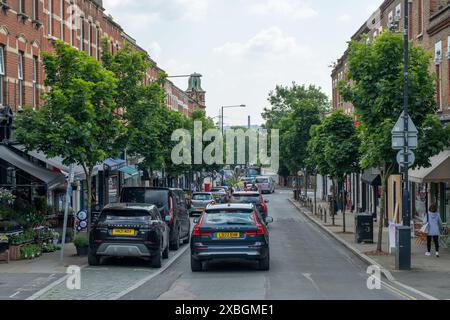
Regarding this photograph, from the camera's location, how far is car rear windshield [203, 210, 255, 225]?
16.8 m

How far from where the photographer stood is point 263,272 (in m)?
16.9

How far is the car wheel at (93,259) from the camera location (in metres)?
18.0

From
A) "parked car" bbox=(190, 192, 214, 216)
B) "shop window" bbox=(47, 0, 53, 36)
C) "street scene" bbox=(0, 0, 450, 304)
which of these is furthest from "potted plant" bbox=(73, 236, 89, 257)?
"parked car" bbox=(190, 192, 214, 216)

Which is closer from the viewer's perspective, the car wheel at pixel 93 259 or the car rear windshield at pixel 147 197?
the car wheel at pixel 93 259

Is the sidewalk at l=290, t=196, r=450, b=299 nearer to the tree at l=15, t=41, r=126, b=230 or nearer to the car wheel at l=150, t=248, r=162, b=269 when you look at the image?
the car wheel at l=150, t=248, r=162, b=269

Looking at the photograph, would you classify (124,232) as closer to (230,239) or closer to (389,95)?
(230,239)

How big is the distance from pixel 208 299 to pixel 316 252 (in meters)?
10.8

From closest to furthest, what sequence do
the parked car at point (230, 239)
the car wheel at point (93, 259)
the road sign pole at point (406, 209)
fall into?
the parked car at point (230, 239) → the road sign pole at point (406, 209) → the car wheel at point (93, 259)

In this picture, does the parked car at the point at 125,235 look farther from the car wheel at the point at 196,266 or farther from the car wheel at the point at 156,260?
the car wheel at the point at 196,266

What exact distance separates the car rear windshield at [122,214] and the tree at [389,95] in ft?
21.5

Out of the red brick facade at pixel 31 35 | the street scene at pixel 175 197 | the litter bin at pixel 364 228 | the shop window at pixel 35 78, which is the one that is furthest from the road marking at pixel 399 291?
the shop window at pixel 35 78

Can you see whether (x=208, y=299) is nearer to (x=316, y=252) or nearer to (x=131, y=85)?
(x=316, y=252)

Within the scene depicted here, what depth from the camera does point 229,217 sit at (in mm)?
16969
